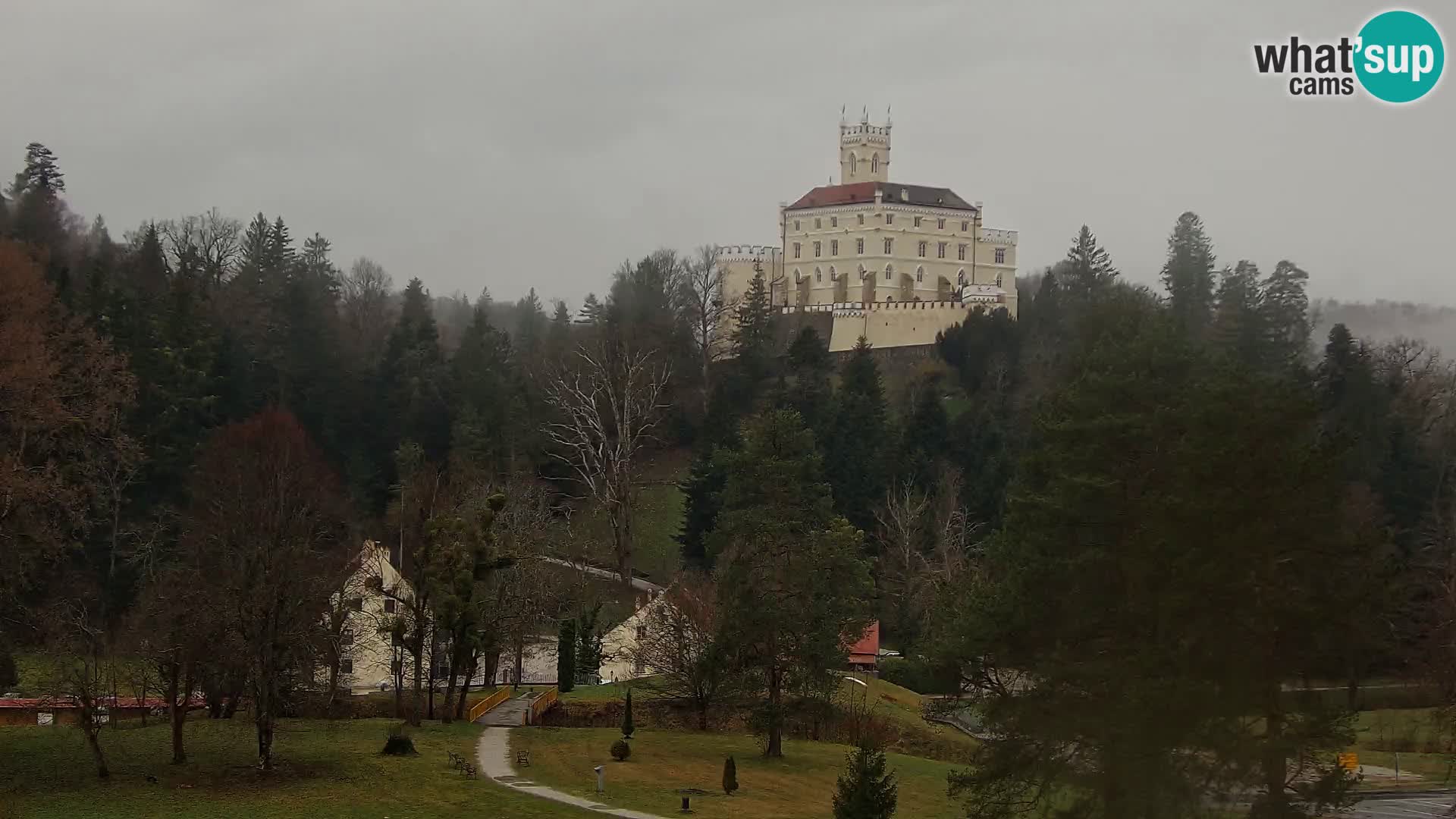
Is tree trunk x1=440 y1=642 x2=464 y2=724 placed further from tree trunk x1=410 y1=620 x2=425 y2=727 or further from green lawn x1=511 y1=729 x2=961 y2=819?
green lawn x1=511 y1=729 x2=961 y2=819

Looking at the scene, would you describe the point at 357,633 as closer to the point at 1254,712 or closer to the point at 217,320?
the point at 217,320

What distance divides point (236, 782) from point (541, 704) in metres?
14.4

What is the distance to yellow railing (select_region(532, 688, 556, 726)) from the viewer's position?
4362cm

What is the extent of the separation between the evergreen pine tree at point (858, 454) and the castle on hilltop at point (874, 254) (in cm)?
2873

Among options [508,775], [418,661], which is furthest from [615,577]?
[508,775]

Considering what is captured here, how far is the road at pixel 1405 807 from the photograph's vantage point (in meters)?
35.4

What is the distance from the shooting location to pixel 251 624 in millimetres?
31672

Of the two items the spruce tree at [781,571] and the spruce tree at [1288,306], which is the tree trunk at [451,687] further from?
the spruce tree at [1288,306]

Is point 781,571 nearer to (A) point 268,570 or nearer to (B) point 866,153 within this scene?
(A) point 268,570

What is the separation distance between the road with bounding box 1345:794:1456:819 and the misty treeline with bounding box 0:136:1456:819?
332 centimetres

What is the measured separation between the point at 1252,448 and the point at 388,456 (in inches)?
2124

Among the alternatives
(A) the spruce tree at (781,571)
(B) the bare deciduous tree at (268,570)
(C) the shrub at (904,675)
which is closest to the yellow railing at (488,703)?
(B) the bare deciduous tree at (268,570)

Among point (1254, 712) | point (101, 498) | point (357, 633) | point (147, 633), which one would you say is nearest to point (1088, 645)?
point (1254, 712)

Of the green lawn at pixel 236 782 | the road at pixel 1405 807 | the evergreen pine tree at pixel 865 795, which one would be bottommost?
the road at pixel 1405 807
